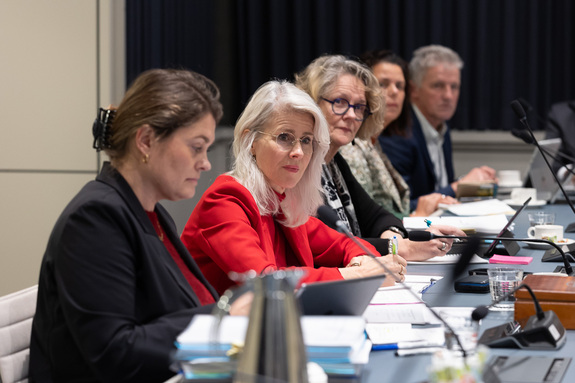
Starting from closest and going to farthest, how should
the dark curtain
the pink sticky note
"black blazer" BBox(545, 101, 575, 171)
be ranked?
the pink sticky note, "black blazer" BBox(545, 101, 575, 171), the dark curtain

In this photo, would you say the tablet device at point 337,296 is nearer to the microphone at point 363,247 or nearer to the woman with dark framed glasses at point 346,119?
the microphone at point 363,247

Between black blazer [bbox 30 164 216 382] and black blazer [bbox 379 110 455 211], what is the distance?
2.96m

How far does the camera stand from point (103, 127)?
1.51 meters

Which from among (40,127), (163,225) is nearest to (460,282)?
(163,225)

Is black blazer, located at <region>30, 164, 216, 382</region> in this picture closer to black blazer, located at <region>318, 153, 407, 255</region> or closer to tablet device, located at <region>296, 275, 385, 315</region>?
tablet device, located at <region>296, 275, 385, 315</region>

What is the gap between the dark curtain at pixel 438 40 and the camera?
5.51 m

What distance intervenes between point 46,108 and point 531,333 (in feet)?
8.83

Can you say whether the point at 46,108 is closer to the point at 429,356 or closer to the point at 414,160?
the point at 414,160

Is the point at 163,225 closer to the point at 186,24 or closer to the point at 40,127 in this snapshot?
the point at 40,127

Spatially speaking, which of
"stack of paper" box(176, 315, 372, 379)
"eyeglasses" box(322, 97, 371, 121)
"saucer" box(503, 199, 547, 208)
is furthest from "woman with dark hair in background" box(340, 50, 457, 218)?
"stack of paper" box(176, 315, 372, 379)

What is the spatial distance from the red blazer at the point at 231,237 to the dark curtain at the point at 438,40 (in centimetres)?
339

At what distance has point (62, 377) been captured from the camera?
142 centimetres

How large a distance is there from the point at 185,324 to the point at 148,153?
353mm

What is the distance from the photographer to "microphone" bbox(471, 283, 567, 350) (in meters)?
1.45
